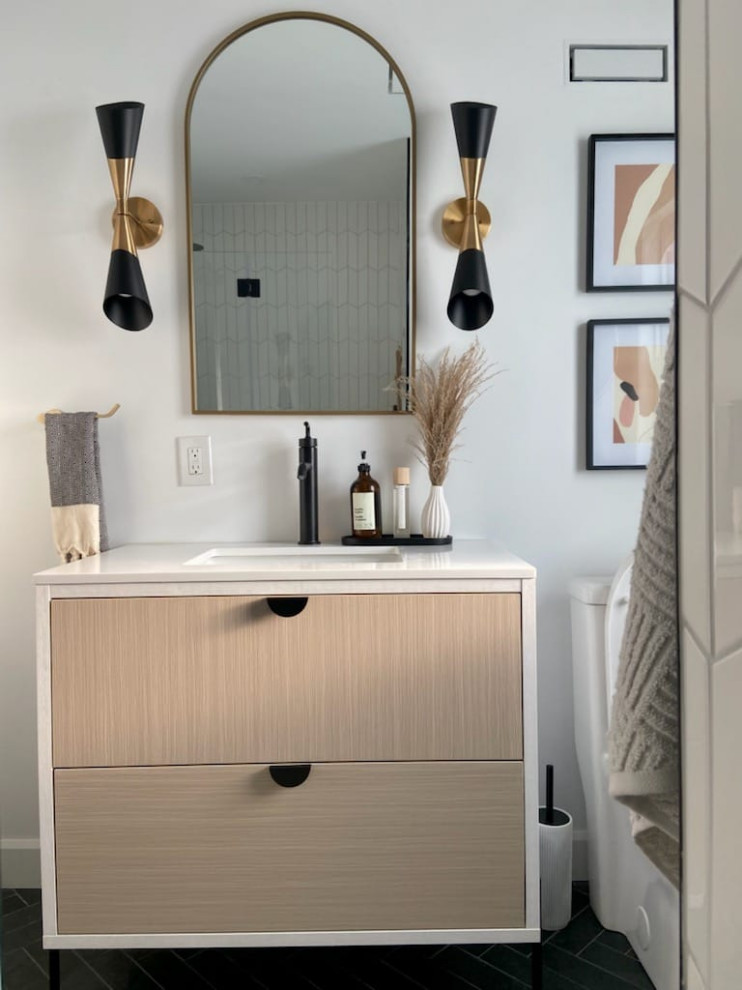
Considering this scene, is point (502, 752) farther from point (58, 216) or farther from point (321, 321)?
point (58, 216)

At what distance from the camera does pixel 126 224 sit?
6.37 feet

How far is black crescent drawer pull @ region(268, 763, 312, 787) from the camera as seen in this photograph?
151 centimetres

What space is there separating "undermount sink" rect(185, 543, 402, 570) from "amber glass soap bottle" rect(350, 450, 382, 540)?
0.14 feet

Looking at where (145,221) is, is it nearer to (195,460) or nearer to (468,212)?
(195,460)

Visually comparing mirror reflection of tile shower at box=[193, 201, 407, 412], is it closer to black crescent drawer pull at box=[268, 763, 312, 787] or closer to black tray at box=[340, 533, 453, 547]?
black tray at box=[340, 533, 453, 547]

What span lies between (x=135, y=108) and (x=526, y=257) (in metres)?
0.93

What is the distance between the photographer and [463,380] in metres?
1.94

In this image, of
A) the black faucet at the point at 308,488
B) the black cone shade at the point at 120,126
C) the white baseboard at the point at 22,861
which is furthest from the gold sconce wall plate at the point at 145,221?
the white baseboard at the point at 22,861

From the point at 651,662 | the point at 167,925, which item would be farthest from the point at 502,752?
the point at 651,662

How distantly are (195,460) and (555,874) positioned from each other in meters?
1.21

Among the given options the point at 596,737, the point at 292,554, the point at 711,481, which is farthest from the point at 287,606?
the point at 711,481

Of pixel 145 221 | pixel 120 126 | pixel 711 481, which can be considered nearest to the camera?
pixel 711 481

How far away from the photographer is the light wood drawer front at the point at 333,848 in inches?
59.6

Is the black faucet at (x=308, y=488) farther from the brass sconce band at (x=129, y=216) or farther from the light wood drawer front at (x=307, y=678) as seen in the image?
the brass sconce band at (x=129, y=216)
